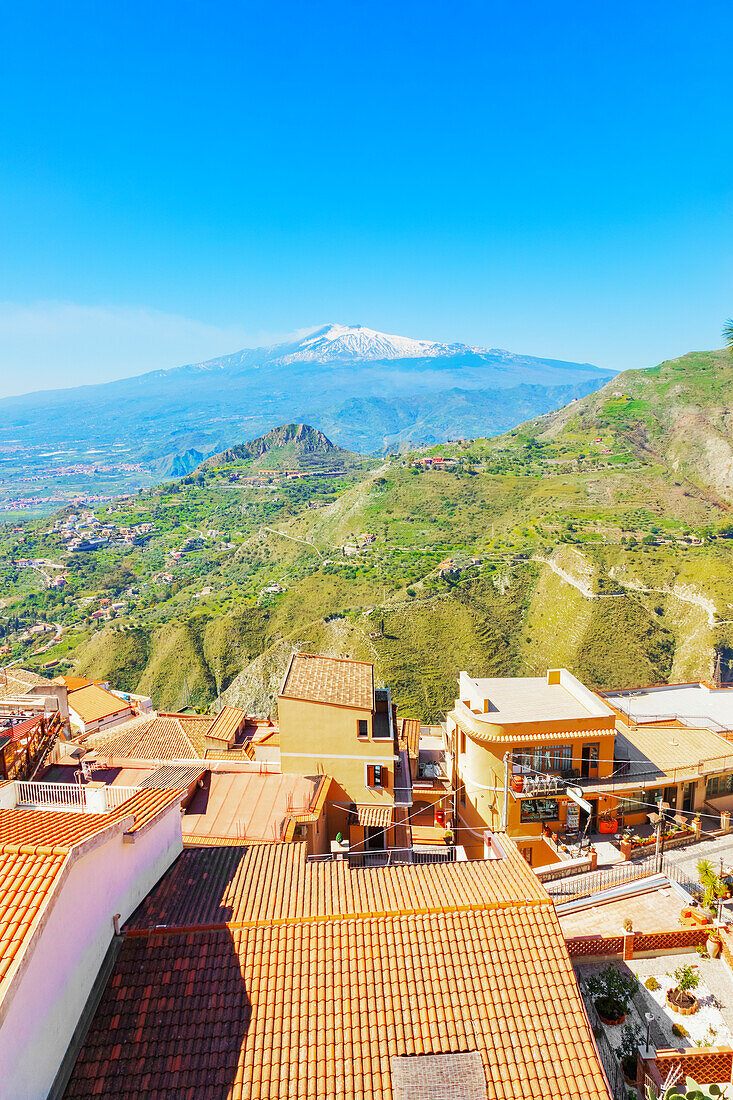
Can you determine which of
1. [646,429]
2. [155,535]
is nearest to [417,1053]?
[646,429]

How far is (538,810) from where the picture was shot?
778 inches

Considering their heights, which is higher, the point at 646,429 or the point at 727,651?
the point at 646,429

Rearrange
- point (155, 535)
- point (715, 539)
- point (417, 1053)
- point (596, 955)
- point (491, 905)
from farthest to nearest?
point (155, 535) → point (715, 539) → point (596, 955) → point (491, 905) → point (417, 1053)

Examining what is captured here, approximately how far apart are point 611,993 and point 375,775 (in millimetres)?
9336

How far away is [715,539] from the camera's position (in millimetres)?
82125

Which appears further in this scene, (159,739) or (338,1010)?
(159,739)

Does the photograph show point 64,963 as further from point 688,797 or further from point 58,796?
point 688,797

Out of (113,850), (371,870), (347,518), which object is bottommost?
(347,518)

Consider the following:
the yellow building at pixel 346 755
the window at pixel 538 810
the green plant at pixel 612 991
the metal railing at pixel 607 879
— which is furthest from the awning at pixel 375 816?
the green plant at pixel 612 991

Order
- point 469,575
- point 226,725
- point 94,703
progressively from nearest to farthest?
point 226,725, point 94,703, point 469,575

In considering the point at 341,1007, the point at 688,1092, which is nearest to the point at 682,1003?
the point at 688,1092

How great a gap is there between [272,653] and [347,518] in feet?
170

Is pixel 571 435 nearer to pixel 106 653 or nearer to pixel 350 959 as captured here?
pixel 106 653

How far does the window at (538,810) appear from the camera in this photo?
776 inches
